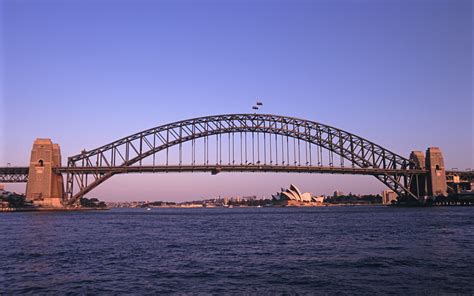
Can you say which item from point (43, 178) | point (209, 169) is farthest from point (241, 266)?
point (43, 178)

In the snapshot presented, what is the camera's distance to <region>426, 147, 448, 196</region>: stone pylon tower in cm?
8888

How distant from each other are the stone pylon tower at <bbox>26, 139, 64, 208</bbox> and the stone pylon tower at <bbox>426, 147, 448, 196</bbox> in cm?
6752

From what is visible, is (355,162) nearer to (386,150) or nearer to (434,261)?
(386,150)

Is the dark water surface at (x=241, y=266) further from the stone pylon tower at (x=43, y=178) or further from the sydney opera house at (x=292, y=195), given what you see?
the sydney opera house at (x=292, y=195)

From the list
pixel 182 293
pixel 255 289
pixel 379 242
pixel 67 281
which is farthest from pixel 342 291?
pixel 379 242

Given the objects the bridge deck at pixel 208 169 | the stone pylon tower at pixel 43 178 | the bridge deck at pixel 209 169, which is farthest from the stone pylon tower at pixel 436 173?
the stone pylon tower at pixel 43 178

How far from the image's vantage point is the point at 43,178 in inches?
2982

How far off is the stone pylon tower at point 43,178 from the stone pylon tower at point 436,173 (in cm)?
6752

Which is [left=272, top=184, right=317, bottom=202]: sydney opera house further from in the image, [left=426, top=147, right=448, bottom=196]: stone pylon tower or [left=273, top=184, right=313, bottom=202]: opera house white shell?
[left=426, top=147, right=448, bottom=196]: stone pylon tower

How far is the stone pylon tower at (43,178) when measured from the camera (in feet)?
247

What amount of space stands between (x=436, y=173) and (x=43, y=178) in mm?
71158

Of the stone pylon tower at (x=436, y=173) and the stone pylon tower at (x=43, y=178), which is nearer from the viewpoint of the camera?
the stone pylon tower at (x=43, y=178)

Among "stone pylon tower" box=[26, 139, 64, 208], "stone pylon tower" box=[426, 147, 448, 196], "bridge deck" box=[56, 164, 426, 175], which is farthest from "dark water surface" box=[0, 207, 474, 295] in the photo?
"stone pylon tower" box=[426, 147, 448, 196]

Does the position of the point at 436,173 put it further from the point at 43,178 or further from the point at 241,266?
the point at 241,266
